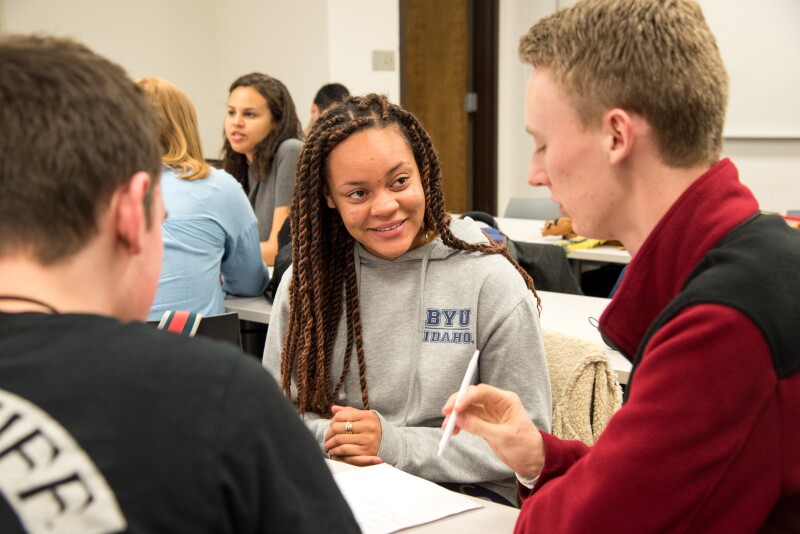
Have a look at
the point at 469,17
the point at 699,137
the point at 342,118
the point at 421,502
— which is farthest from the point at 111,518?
the point at 469,17

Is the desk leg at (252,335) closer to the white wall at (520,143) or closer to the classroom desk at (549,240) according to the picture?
the classroom desk at (549,240)

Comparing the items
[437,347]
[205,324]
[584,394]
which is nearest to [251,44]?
[205,324]

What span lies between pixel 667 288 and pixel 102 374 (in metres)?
0.72

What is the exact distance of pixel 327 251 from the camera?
1.90 m

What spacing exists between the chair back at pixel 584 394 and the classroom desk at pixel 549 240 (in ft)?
4.04

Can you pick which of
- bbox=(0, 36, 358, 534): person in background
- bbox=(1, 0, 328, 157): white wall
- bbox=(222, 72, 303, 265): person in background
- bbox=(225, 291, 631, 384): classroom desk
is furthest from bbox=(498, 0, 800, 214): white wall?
bbox=(0, 36, 358, 534): person in background

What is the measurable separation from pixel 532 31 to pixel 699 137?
292mm

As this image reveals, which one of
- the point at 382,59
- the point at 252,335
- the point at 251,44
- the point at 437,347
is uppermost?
the point at 251,44

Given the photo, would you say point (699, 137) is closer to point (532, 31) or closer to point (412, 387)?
point (532, 31)

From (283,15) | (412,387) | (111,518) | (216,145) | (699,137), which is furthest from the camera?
(216,145)

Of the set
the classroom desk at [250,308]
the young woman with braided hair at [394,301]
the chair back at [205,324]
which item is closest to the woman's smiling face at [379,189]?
the young woman with braided hair at [394,301]

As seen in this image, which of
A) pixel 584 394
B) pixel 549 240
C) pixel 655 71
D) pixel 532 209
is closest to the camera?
pixel 655 71

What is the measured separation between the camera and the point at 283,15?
5.76m

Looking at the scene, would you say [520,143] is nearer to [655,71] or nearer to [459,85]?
[459,85]
